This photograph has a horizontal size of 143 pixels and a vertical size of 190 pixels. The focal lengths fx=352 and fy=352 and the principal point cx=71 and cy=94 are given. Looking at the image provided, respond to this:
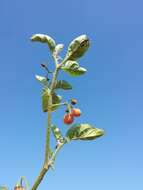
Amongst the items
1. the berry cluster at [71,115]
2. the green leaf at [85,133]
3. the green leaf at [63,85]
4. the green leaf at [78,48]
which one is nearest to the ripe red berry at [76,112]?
the berry cluster at [71,115]

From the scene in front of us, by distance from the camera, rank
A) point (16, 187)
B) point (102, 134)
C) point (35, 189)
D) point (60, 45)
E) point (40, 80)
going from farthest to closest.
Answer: point (60, 45), point (40, 80), point (102, 134), point (16, 187), point (35, 189)

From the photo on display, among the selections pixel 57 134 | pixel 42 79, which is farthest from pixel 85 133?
pixel 42 79

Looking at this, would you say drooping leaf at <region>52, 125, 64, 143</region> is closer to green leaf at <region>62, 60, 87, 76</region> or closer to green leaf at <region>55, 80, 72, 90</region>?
green leaf at <region>55, 80, 72, 90</region>

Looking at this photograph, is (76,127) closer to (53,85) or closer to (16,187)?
(53,85)

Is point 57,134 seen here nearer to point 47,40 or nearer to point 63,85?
point 63,85

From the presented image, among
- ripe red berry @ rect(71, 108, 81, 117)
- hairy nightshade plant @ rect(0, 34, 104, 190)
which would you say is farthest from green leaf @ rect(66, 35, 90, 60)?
ripe red berry @ rect(71, 108, 81, 117)

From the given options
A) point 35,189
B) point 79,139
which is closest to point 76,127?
point 79,139
